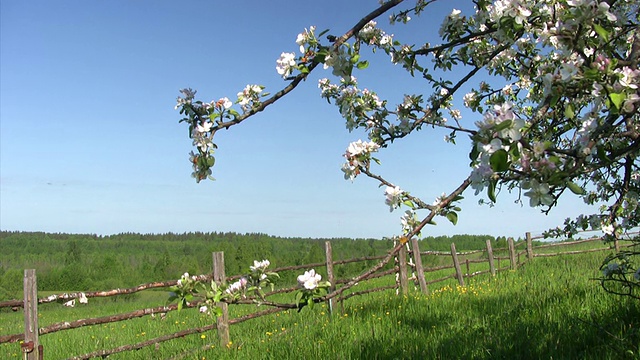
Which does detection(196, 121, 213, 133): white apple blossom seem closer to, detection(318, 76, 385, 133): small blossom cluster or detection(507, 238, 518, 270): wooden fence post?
detection(318, 76, 385, 133): small blossom cluster

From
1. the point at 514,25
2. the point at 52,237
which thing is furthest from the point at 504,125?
the point at 52,237

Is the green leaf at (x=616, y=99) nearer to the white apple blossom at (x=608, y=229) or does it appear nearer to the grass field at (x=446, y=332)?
the grass field at (x=446, y=332)

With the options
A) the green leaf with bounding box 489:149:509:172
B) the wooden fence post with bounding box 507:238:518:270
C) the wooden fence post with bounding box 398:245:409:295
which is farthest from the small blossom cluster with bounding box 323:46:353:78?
the wooden fence post with bounding box 507:238:518:270

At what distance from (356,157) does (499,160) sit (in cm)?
124

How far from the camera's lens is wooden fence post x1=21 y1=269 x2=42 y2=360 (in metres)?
5.21

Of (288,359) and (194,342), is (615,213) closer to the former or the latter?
(288,359)

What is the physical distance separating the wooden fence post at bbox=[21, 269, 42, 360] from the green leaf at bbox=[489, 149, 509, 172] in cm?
542

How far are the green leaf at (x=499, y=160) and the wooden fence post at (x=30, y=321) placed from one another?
17.8 ft

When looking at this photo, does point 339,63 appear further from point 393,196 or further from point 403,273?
point 403,273

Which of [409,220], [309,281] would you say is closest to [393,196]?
[409,220]

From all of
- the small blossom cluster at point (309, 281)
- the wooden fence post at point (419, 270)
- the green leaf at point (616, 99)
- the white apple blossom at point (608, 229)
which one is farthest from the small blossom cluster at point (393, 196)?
the wooden fence post at point (419, 270)

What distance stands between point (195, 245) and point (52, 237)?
3317cm

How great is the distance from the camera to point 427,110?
12.0 ft

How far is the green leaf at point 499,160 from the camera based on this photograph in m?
1.45
